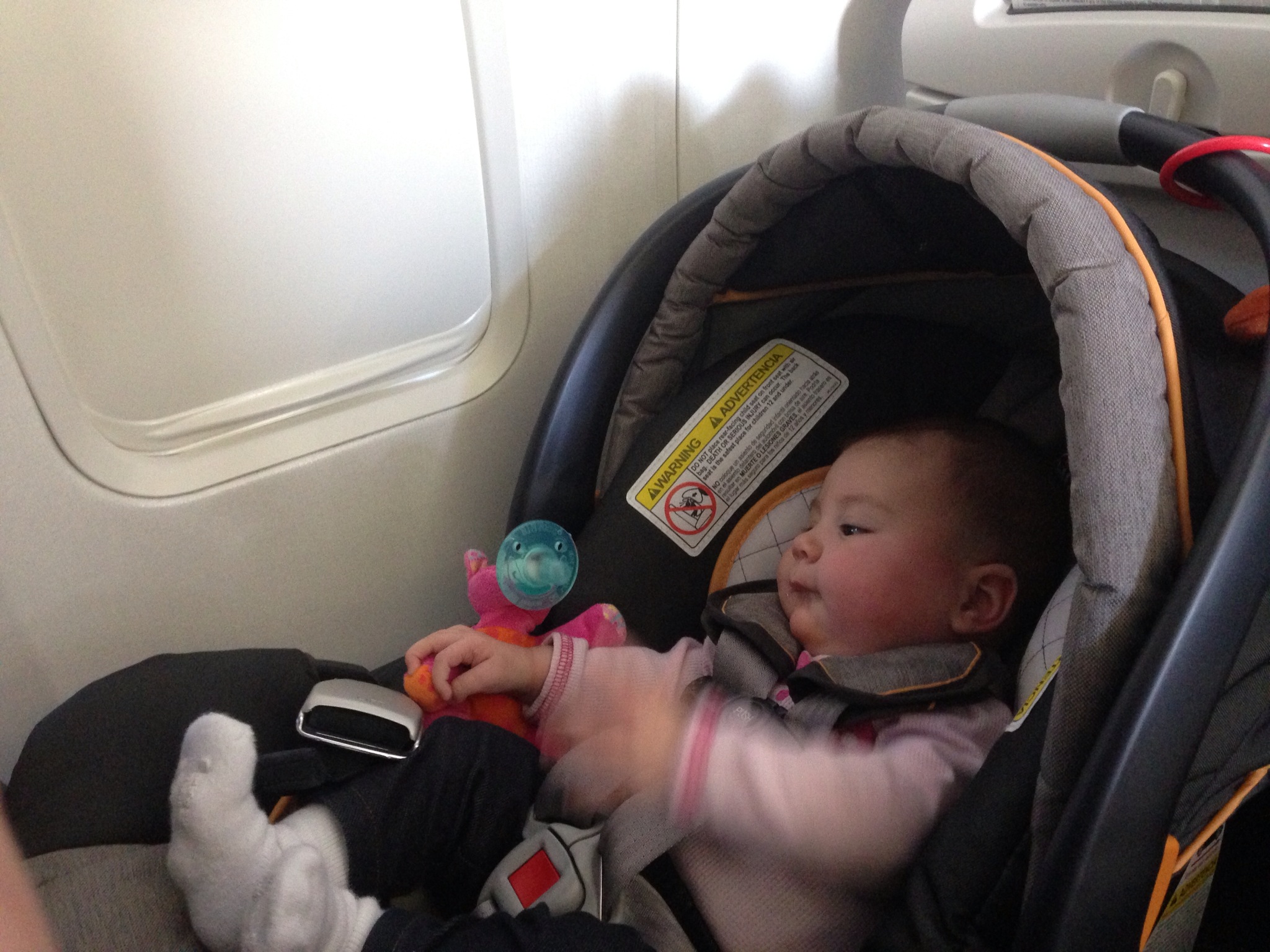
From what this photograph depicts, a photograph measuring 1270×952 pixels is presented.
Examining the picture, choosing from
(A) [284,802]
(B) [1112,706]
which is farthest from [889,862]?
(A) [284,802]

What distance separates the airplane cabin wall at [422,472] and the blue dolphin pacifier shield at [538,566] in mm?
258

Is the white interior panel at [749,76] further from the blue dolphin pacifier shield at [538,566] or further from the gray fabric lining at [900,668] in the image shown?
the gray fabric lining at [900,668]

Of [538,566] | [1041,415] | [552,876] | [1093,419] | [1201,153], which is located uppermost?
[1201,153]

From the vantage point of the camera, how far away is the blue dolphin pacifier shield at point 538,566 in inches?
38.4

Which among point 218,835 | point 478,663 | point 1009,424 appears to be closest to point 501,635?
point 478,663

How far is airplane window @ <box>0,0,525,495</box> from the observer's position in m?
0.85

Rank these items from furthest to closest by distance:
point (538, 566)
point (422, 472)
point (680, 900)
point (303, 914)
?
point (422, 472)
point (538, 566)
point (680, 900)
point (303, 914)

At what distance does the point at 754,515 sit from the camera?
3.36 feet

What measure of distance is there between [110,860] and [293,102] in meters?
0.72

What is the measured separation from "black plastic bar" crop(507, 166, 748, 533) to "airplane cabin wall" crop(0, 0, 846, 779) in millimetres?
178

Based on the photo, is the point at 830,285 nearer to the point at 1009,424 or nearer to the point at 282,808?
the point at 1009,424

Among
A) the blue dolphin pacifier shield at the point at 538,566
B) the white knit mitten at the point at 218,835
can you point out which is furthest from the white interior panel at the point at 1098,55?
the white knit mitten at the point at 218,835

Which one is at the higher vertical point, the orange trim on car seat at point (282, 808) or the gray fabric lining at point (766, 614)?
the gray fabric lining at point (766, 614)

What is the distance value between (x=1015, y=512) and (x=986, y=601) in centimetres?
9
